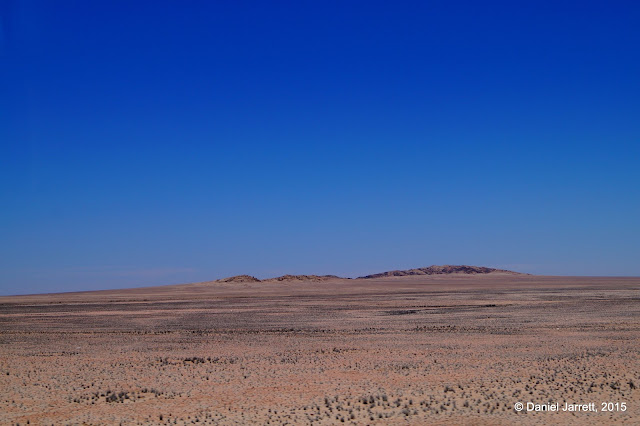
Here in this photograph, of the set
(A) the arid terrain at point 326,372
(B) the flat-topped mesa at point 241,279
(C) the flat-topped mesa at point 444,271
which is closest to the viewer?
(A) the arid terrain at point 326,372

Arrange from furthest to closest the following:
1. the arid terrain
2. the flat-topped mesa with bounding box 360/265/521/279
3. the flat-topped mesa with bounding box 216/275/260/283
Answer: the flat-topped mesa with bounding box 360/265/521/279 → the flat-topped mesa with bounding box 216/275/260/283 → the arid terrain

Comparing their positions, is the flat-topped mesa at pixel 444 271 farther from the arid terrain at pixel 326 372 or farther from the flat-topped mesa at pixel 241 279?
the arid terrain at pixel 326 372

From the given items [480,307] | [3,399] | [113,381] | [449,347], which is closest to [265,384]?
[113,381]

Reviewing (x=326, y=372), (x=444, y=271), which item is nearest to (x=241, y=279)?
(x=444, y=271)

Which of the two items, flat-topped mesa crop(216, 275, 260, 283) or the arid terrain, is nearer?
the arid terrain

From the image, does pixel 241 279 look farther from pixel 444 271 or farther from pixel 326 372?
pixel 326 372

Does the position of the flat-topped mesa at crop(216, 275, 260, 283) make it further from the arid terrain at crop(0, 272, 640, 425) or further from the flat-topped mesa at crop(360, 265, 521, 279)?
the arid terrain at crop(0, 272, 640, 425)

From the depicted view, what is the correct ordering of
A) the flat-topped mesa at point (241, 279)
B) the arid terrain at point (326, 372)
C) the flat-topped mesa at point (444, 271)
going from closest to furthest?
the arid terrain at point (326, 372), the flat-topped mesa at point (241, 279), the flat-topped mesa at point (444, 271)

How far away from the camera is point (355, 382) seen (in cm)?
1468

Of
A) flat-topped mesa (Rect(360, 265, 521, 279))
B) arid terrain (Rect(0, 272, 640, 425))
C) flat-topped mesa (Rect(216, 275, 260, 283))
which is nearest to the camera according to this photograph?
arid terrain (Rect(0, 272, 640, 425))

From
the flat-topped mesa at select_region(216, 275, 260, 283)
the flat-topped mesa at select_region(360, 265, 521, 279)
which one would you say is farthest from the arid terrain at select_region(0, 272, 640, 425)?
the flat-topped mesa at select_region(360, 265, 521, 279)

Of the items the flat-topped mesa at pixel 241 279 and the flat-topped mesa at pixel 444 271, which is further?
the flat-topped mesa at pixel 444 271

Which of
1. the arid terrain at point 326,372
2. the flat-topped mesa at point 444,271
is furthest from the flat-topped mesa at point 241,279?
the arid terrain at point 326,372

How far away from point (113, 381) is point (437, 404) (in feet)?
29.7
